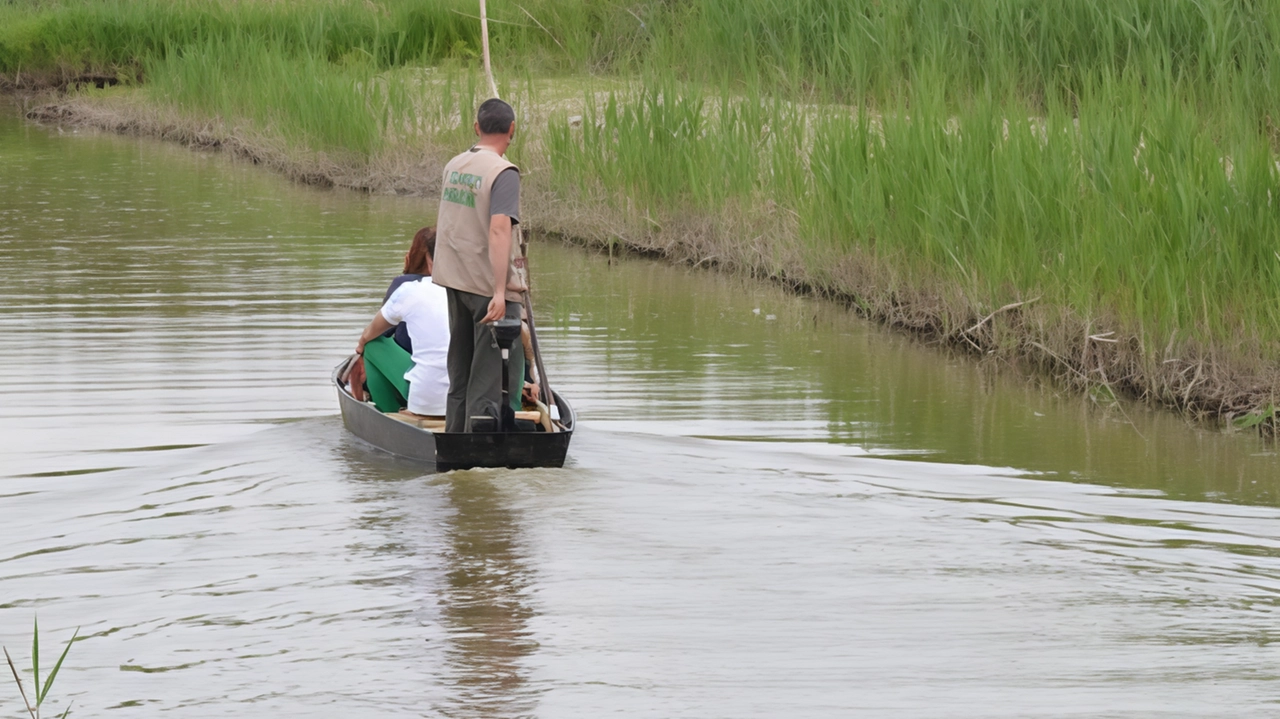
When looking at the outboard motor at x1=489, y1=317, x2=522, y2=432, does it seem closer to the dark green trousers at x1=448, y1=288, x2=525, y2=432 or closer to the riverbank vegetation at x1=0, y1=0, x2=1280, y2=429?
the dark green trousers at x1=448, y1=288, x2=525, y2=432

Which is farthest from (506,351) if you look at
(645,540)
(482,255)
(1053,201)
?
(1053,201)

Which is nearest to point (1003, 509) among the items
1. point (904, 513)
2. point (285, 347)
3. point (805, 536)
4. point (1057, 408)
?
point (904, 513)

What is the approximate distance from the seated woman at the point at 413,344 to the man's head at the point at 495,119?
90cm

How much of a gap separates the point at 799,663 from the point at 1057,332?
5087 millimetres

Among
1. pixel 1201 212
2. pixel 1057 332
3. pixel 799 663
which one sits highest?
pixel 1201 212

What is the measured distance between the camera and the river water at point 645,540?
178 inches

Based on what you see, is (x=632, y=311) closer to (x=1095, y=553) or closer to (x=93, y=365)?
(x=93, y=365)

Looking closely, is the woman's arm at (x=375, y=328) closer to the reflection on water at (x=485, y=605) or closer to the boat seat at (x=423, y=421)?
the boat seat at (x=423, y=421)

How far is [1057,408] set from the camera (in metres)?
8.62

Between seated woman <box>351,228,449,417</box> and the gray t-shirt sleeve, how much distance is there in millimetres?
885

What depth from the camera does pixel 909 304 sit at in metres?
10.9

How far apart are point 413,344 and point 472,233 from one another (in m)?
0.91

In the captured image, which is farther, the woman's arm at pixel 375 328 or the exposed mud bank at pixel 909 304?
the exposed mud bank at pixel 909 304

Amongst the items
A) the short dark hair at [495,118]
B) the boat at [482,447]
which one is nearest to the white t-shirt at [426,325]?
the boat at [482,447]
